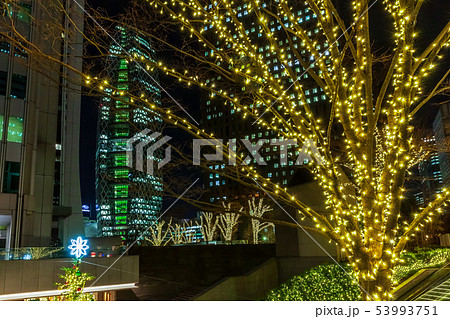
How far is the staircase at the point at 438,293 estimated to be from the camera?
7.93 m

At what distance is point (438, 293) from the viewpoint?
833cm

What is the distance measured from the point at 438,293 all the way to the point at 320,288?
2.70 meters

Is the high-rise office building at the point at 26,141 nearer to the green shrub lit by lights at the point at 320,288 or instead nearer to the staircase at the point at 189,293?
the staircase at the point at 189,293

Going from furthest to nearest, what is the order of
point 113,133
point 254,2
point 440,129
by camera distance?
point 113,133 → point 440,129 → point 254,2

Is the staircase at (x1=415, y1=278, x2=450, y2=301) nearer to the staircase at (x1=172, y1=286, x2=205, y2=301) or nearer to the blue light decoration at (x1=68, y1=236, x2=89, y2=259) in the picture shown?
the staircase at (x1=172, y1=286, x2=205, y2=301)

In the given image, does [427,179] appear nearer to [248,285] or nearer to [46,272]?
[248,285]

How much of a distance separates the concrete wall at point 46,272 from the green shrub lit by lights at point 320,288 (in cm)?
883

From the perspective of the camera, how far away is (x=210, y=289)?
1370cm

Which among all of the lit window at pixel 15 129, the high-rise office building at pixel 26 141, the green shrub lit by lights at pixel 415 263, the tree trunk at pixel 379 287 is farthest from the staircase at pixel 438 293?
the lit window at pixel 15 129

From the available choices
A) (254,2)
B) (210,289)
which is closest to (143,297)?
(210,289)

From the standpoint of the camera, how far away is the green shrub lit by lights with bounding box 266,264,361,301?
8.47 metres
